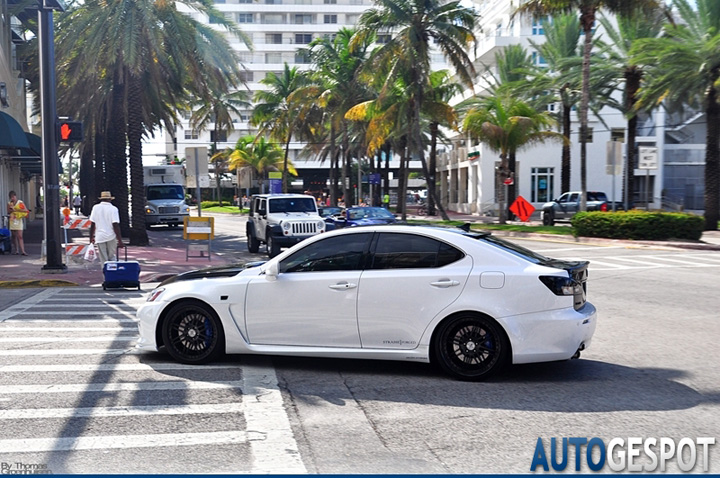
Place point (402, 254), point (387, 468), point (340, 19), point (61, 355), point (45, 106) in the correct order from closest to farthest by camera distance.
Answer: point (387, 468) < point (402, 254) < point (61, 355) < point (45, 106) < point (340, 19)

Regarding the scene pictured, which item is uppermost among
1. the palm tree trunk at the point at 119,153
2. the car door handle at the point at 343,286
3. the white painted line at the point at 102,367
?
the palm tree trunk at the point at 119,153

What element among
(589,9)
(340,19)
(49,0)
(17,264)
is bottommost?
(17,264)

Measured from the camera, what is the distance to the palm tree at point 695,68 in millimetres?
31891

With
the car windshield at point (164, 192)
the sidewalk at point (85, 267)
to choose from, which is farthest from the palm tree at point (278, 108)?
the sidewalk at point (85, 267)

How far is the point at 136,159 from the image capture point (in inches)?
1143

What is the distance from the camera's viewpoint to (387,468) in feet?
17.6

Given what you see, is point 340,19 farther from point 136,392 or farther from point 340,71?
point 136,392

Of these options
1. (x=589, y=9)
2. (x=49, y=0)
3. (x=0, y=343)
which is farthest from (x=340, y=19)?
(x=0, y=343)

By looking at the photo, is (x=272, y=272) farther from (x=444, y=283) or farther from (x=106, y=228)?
(x=106, y=228)

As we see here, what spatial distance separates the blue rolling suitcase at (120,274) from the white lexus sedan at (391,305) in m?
7.71

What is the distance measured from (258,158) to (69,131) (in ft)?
198

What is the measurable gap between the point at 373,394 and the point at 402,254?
59.3 inches

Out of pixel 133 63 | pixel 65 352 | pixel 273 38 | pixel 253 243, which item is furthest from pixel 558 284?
pixel 273 38

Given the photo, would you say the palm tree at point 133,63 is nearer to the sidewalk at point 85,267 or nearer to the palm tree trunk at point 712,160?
the sidewalk at point 85,267
